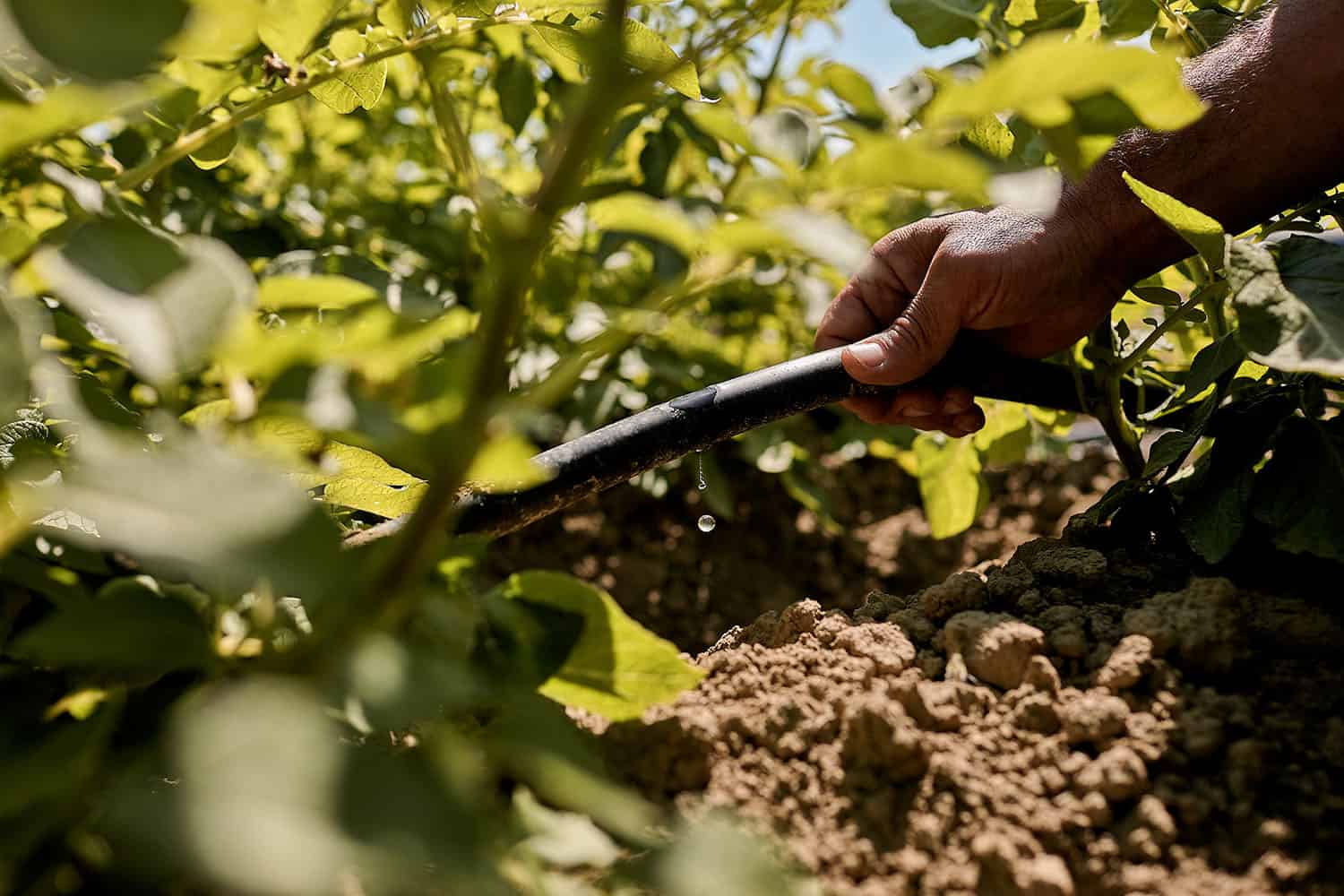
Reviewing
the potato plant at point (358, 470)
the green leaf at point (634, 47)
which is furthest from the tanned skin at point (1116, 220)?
the green leaf at point (634, 47)

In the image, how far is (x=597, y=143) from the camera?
19.4 inches

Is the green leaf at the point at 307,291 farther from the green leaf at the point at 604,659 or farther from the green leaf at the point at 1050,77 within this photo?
the green leaf at the point at 1050,77

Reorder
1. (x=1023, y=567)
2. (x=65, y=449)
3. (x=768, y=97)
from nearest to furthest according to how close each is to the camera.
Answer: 1. (x=65, y=449)
2. (x=1023, y=567)
3. (x=768, y=97)

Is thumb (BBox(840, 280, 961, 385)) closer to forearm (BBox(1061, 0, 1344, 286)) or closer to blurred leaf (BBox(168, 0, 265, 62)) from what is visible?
forearm (BBox(1061, 0, 1344, 286))

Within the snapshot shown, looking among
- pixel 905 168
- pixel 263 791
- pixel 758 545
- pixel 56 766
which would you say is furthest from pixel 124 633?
pixel 758 545

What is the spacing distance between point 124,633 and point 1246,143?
1.16 meters

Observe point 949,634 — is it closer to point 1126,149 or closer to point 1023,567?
point 1023,567

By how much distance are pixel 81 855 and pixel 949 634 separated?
616mm

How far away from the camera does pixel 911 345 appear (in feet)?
4.13

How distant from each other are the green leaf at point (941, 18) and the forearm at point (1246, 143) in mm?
316

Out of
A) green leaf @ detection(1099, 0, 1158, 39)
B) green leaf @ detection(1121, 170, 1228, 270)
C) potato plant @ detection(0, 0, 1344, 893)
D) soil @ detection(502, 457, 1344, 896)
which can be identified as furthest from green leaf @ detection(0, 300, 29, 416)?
green leaf @ detection(1099, 0, 1158, 39)

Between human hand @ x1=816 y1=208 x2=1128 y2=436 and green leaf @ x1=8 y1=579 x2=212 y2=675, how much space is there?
32.5 inches

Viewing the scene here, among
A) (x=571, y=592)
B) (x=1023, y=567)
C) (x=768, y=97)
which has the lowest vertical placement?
(x=571, y=592)

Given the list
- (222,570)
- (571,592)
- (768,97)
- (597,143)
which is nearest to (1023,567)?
(571,592)
